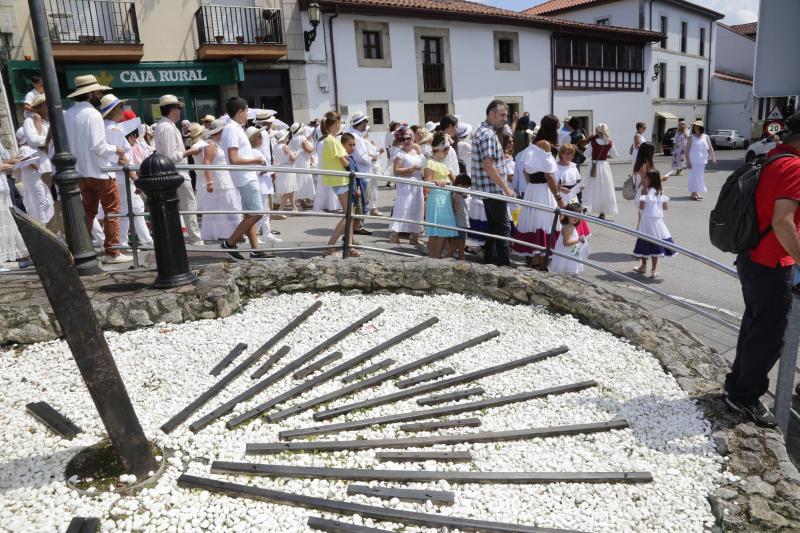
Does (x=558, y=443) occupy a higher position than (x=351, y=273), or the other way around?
(x=351, y=273)

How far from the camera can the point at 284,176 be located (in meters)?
11.0

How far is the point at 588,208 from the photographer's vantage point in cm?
1202

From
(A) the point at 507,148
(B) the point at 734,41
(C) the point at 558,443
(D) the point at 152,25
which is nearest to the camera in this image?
(C) the point at 558,443

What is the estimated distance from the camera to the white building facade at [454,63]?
21734mm

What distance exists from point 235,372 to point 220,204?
3.71 meters

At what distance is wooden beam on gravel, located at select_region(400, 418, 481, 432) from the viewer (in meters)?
3.39

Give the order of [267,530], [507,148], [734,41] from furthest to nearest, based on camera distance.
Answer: [734,41]
[507,148]
[267,530]

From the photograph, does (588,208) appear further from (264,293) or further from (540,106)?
(540,106)

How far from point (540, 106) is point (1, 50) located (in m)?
22.4

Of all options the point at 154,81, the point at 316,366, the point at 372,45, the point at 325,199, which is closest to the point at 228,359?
the point at 316,366

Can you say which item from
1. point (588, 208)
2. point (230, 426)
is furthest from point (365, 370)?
point (588, 208)

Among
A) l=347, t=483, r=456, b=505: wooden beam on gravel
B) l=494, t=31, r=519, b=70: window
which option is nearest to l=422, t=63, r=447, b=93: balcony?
l=494, t=31, r=519, b=70: window

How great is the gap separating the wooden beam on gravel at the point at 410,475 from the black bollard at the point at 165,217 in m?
2.43

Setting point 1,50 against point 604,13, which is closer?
point 1,50
